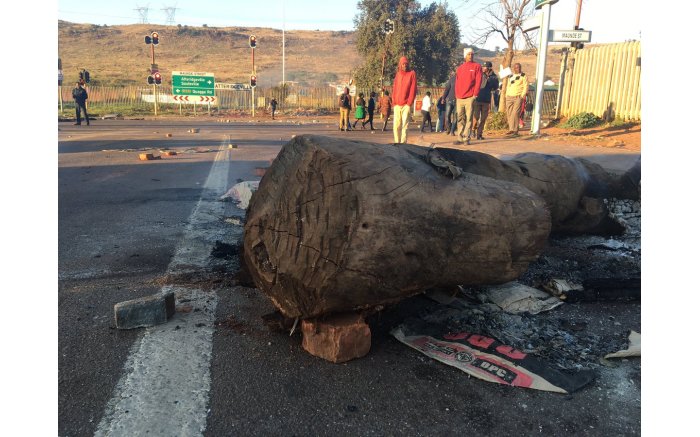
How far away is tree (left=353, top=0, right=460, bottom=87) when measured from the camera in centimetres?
3841

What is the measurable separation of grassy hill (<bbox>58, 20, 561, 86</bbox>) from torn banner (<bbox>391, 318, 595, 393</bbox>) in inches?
2469

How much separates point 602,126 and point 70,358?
49.2 feet

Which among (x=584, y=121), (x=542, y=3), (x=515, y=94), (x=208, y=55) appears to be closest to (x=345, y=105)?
(x=515, y=94)

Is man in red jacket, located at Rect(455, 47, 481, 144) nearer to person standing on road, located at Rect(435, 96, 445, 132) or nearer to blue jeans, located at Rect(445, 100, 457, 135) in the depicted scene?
blue jeans, located at Rect(445, 100, 457, 135)

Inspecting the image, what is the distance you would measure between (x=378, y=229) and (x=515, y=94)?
12.3m

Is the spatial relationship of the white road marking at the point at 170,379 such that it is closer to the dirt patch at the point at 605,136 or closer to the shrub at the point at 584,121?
the dirt patch at the point at 605,136

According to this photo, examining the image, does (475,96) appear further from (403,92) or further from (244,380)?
(244,380)

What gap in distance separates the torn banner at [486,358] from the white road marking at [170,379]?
113 centimetres

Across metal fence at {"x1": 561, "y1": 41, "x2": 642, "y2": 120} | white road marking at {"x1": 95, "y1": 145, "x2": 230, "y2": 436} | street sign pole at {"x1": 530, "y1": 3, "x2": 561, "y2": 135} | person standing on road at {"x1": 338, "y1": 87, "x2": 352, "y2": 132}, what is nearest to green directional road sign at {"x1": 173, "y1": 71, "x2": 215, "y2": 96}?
person standing on road at {"x1": 338, "y1": 87, "x2": 352, "y2": 132}

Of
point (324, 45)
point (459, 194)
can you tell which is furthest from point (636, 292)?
point (324, 45)

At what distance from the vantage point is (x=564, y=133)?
14.1m

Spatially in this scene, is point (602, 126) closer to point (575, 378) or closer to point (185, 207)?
point (185, 207)

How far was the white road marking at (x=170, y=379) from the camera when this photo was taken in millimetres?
2119

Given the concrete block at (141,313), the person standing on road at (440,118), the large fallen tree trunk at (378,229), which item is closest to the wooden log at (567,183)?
the large fallen tree trunk at (378,229)
